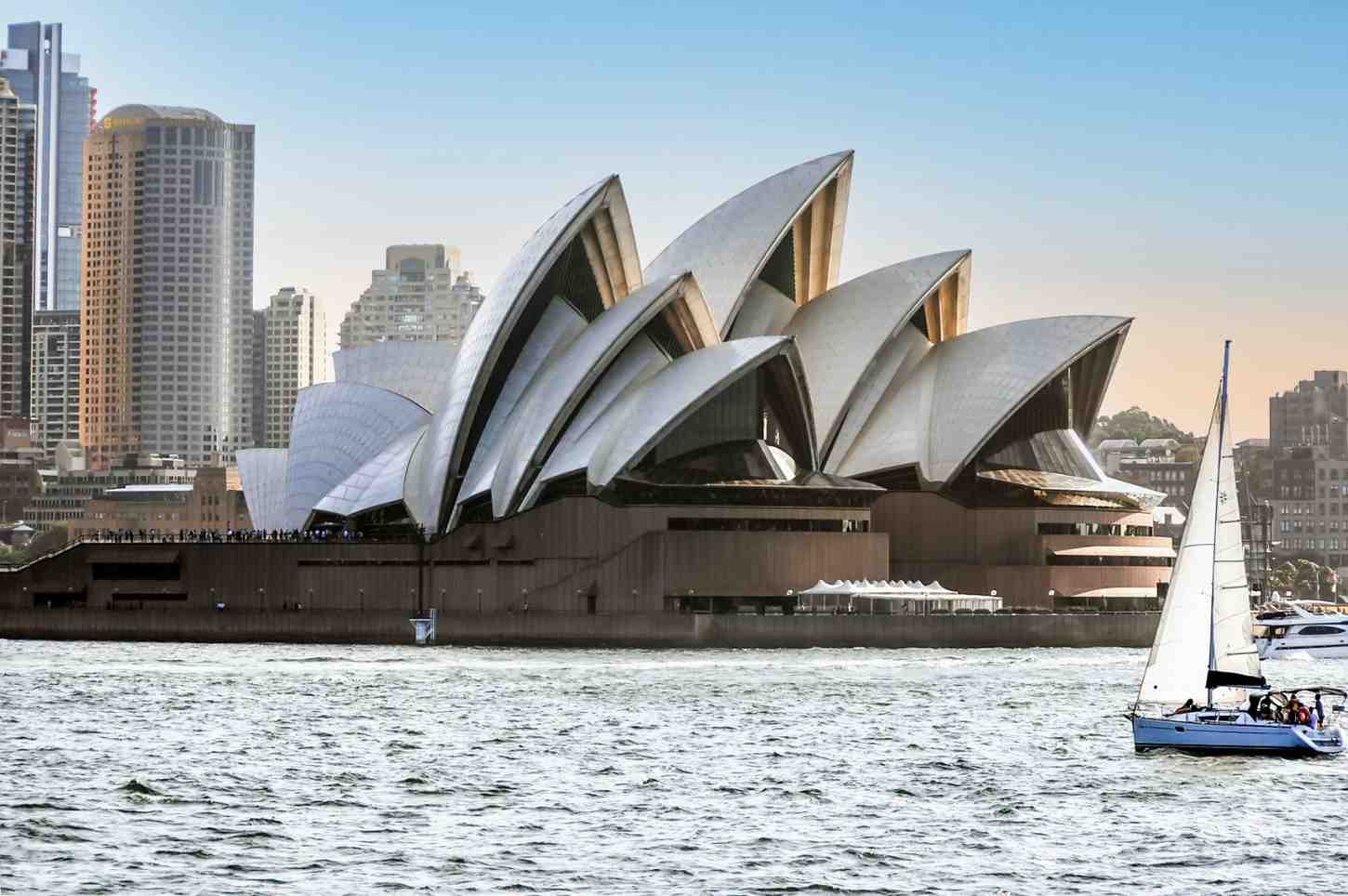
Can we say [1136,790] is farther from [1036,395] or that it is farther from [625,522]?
[1036,395]

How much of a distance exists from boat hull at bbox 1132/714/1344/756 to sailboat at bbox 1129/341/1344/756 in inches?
0.7

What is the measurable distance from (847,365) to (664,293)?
11012 millimetres

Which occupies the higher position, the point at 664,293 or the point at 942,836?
the point at 664,293

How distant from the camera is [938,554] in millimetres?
98688

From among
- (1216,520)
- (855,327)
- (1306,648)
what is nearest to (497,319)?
(855,327)

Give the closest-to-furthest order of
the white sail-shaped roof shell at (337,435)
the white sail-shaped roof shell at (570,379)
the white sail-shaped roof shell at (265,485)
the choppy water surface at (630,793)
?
the choppy water surface at (630,793), the white sail-shaped roof shell at (570,379), the white sail-shaped roof shell at (337,435), the white sail-shaped roof shell at (265,485)

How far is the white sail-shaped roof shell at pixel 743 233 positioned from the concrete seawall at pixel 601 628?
13.6 meters

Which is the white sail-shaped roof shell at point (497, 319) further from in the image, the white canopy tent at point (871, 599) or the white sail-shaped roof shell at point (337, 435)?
the white canopy tent at point (871, 599)

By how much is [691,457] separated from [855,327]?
10.2 meters

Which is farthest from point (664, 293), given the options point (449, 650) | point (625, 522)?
point (449, 650)

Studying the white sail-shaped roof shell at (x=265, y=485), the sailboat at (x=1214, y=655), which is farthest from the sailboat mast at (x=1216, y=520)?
the white sail-shaped roof shell at (x=265, y=485)

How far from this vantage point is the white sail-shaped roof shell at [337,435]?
3971 inches

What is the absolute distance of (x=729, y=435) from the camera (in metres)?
92.6

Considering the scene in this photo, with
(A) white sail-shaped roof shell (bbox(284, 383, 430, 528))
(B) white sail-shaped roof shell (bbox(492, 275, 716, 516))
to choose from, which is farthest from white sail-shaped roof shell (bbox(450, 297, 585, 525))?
(A) white sail-shaped roof shell (bbox(284, 383, 430, 528))
